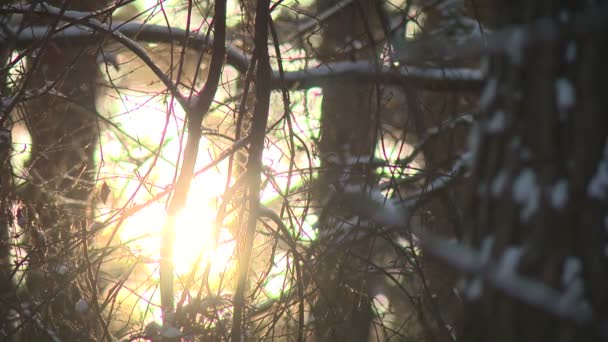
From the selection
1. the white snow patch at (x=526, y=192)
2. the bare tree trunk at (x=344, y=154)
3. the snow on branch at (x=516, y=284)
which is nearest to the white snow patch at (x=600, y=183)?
the white snow patch at (x=526, y=192)

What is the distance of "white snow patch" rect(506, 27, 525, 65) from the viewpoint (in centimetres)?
152

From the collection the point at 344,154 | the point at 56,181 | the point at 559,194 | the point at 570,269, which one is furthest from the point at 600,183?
the point at 56,181

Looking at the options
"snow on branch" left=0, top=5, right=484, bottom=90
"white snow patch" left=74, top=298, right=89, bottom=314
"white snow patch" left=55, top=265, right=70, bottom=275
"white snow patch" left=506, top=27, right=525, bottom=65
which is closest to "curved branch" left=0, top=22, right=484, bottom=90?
"snow on branch" left=0, top=5, right=484, bottom=90

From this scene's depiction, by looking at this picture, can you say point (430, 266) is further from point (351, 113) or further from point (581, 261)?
point (581, 261)

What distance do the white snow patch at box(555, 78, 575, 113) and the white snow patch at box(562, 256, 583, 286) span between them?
1.25ft

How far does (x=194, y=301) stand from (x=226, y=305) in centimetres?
20

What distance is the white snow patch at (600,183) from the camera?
4.86ft

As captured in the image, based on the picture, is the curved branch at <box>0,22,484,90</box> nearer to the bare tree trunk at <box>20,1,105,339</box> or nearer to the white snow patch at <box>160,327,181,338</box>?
the bare tree trunk at <box>20,1,105,339</box>

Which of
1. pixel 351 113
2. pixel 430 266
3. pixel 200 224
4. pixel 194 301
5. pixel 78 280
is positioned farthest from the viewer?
pixel 351 113

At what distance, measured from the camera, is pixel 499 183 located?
1580mm

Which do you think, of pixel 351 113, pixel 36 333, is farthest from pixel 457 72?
pixel 36 333

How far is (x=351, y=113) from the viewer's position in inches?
245

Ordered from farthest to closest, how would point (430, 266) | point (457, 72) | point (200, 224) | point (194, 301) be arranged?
1. point (457, 72)
2. point (430, 266)
3. point (200, 224)
4. point (194, 301)

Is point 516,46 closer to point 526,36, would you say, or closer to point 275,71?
point 526,36
